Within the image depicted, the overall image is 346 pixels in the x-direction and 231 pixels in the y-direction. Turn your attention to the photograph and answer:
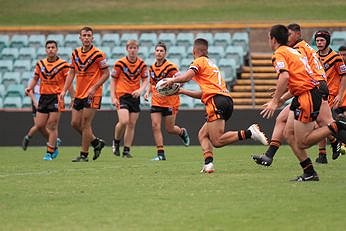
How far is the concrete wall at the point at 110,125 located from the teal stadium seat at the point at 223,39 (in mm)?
5188

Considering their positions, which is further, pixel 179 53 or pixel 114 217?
pixel 179 53

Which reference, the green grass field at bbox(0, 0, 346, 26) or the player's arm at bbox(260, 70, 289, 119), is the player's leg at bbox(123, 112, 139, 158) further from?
the green grass field at bbox(0, 0, 346, 26)

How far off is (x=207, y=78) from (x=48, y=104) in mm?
5890

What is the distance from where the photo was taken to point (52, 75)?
65.9 feet

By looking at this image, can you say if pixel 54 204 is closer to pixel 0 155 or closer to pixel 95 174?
pixel 95 174

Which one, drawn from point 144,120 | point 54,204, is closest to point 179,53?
point 144,120

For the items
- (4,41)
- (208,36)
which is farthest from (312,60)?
(4,41)

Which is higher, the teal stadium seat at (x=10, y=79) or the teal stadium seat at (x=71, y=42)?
the teal stadium seat at (x=71, y=42)

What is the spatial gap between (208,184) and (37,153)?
10341 millimetres

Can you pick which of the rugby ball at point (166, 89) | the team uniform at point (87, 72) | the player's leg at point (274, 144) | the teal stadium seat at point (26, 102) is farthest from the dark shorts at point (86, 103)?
the teal stadium seat at point (26, 102)

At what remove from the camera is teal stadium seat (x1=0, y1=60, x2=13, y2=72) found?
102 feet

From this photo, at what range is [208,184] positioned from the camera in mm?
12781

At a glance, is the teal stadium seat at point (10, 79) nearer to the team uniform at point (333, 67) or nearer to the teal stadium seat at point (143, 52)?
the teal stadium seat at point (143, 52)

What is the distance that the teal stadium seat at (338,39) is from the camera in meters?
30.3
